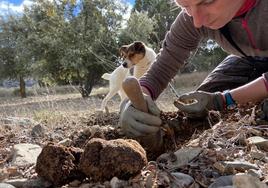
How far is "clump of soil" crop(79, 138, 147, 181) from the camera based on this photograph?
4.08ft

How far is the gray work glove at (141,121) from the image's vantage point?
71.4 inches

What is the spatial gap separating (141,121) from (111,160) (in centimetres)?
59

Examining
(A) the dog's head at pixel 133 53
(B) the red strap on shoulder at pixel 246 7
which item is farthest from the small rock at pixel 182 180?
(A) the dog's head at pixel 133 53

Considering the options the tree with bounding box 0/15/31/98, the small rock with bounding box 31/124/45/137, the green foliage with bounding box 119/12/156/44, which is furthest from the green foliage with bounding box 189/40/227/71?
the small rock with bounding box 31/124/45/137

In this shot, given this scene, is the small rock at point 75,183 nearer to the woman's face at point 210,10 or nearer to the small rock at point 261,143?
the small rock at point 261,143

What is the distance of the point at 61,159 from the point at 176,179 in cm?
39

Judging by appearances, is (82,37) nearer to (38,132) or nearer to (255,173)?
(38,132)

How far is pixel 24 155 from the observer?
1.76 m

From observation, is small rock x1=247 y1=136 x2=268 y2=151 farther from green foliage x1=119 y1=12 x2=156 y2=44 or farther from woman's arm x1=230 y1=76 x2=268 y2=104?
green foliage x1=119 y1=12 x2=156 y2=44

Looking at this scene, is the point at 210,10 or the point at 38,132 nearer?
the point at 210,10

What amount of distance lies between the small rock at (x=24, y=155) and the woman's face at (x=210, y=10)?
884 mm

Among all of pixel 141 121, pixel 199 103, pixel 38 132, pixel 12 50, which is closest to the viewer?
pixel 141 121

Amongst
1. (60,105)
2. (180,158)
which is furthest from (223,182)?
(60,105)

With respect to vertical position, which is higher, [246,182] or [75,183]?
[246,182]
